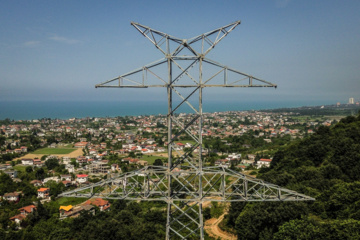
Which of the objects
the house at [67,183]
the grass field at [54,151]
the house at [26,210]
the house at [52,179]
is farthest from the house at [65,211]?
the grass field at [54,151]

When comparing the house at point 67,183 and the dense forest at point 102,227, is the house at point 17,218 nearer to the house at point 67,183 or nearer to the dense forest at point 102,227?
the dense forest at point 102,227

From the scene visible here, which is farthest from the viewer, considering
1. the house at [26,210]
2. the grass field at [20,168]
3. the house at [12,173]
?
the grass field at [20,168]

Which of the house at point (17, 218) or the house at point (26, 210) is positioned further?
the house at point (26, 210)

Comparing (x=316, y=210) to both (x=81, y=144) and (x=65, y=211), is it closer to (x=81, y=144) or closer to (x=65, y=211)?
(x=65, y=211)

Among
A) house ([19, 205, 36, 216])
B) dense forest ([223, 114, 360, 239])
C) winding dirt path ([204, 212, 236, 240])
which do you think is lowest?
house ([19, 205, 36, 216])

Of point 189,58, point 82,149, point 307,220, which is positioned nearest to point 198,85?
point 189,58

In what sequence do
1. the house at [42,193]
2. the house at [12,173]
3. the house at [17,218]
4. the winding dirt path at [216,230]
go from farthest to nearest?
the house at [12,173] < the house at [42,193] < the house at [17,218] < the winding dirt path at [216,230]

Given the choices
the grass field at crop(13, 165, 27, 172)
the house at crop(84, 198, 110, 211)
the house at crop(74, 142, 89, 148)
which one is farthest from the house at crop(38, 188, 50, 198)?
the house at crop(74, 142, 89, 148)

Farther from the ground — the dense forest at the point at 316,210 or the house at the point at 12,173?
the dense forest at the point at 316,210

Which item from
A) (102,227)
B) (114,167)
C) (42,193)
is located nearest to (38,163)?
(114,167)

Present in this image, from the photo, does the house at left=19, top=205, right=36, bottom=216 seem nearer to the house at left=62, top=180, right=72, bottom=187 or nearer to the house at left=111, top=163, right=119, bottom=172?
the house at left=62, top=180, right=72, bottom=187
